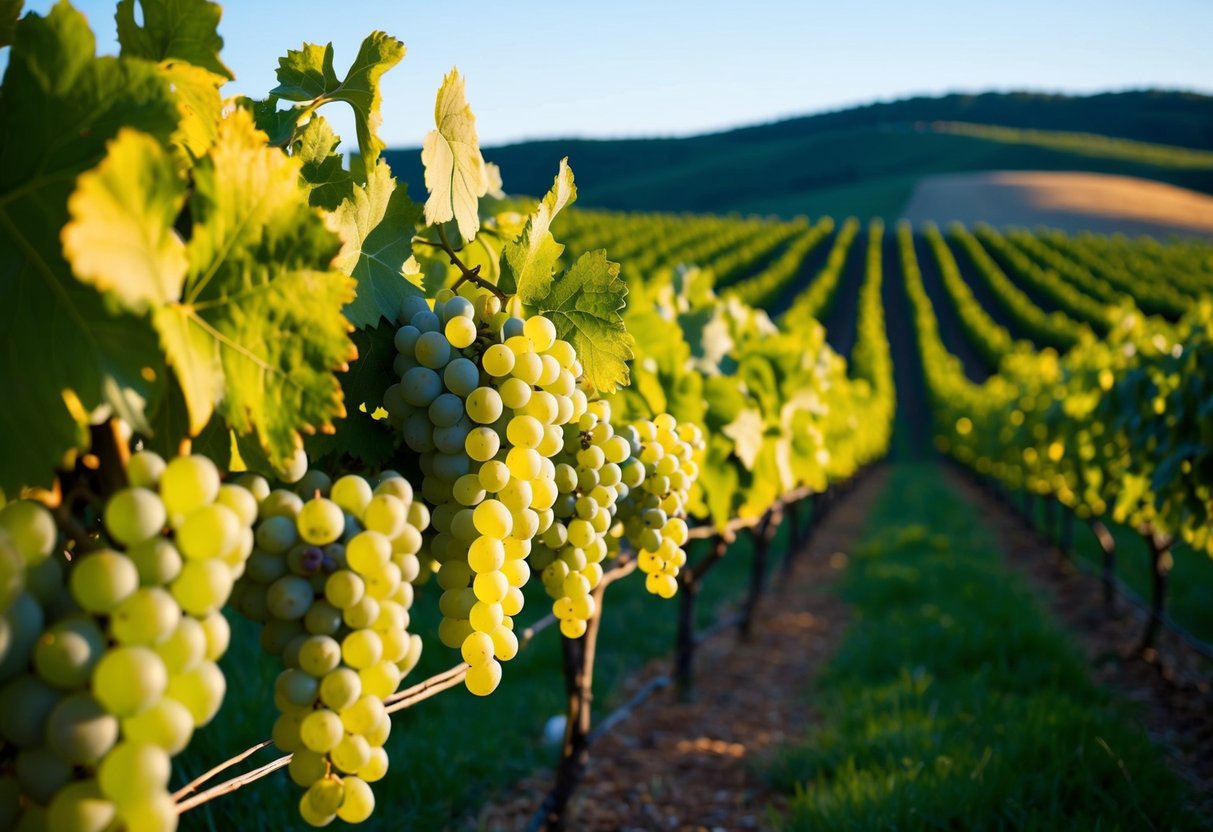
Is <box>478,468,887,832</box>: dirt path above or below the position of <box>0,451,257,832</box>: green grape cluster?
below

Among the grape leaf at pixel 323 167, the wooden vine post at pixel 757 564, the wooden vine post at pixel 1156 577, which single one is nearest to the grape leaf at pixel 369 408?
the grape leaf at pixel 323 167

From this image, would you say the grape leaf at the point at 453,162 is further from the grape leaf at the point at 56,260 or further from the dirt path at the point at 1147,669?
the dirt path at the point at 1147,669

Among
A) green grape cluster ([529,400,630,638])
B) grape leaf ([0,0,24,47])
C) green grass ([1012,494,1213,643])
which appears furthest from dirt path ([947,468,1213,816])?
grape leaf ([0,0,24,47])

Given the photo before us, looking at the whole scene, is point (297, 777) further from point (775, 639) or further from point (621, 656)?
point (775, 639)

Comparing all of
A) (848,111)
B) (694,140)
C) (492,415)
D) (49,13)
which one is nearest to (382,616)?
(492,415)

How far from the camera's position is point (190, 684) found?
737 mm

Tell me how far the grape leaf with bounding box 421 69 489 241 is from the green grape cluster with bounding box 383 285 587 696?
0.21m

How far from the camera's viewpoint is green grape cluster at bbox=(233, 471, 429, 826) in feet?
2.88

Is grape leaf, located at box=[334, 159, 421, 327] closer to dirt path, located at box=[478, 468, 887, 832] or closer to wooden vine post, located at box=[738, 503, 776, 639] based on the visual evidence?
dirt path, located at box=[478, 468, 887, 832]

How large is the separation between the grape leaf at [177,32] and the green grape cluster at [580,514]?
2.50 feet

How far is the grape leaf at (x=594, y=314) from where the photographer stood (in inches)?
54.4

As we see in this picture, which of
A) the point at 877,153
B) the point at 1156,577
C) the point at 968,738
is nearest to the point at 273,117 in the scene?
the point at 968,738

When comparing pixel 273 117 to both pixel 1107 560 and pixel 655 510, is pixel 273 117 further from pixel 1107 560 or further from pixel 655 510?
pixel 1107 560

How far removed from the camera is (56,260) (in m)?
0.83
